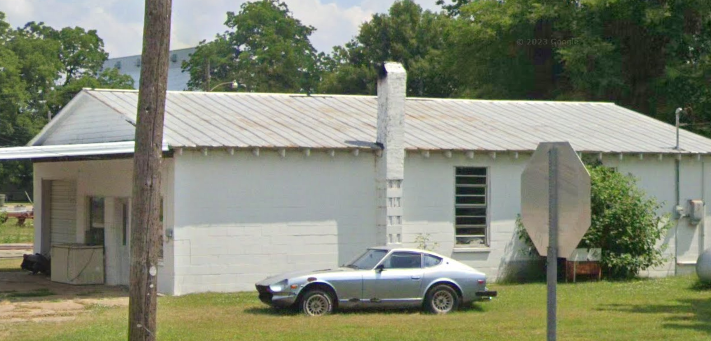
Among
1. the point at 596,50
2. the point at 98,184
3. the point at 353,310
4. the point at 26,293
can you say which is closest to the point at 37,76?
the point at 596,50

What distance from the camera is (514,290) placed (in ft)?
75.4

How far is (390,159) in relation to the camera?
77.0ft

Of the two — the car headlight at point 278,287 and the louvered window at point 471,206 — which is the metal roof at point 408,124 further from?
the car headlight at point 278,287

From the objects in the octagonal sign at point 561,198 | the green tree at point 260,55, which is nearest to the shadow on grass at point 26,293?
the octagonal sign at point 561,198

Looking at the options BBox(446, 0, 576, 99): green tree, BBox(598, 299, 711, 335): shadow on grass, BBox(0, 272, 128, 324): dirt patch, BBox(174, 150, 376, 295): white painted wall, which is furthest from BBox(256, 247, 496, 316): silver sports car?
BBox(446, 0, 576, 99): green tree

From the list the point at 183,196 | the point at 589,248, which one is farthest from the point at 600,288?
the point at 183,196

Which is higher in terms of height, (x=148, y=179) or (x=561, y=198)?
(x=148, y=179)

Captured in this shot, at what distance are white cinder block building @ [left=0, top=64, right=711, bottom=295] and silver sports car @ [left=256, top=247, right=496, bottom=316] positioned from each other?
366cm

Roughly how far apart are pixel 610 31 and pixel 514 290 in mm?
25439

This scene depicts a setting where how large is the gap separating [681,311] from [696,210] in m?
8.41

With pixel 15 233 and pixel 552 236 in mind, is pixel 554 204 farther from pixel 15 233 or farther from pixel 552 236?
pixel 15 233

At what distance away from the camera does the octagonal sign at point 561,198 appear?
8156 mm

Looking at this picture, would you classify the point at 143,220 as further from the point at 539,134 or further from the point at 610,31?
the point at 610,31

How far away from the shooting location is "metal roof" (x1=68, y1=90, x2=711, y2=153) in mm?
23234
